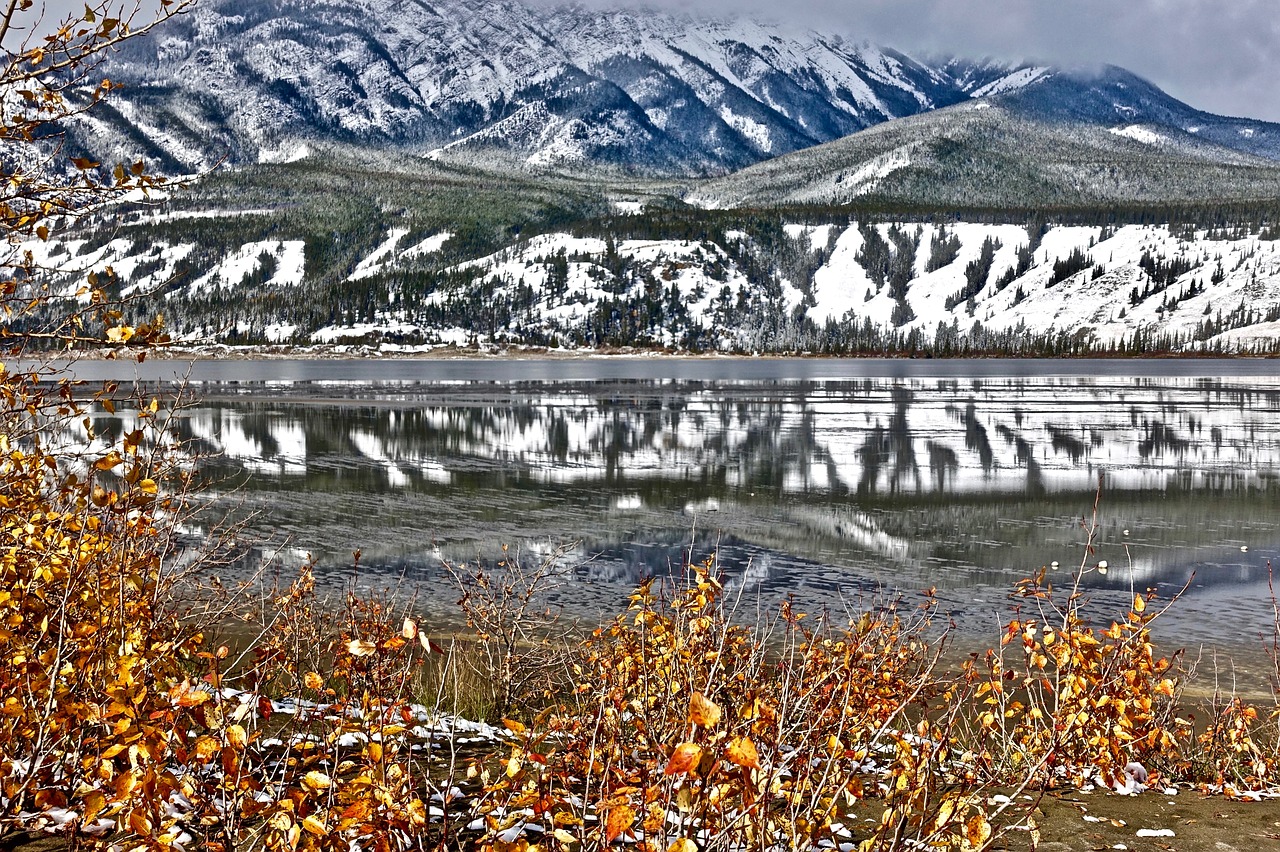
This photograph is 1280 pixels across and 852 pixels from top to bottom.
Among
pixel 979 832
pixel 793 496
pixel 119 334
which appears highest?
pixel 119 334

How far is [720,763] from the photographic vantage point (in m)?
4.45

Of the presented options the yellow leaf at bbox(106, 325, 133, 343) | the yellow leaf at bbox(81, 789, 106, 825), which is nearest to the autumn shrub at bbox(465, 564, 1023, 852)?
the yellow leaf at bbox(81, 789, 106, 825)

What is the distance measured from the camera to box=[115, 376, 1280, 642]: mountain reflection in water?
68.5ft

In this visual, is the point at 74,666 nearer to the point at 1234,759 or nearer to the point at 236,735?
the point at 236,735

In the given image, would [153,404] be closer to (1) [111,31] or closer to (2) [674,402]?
(1) [111,31]

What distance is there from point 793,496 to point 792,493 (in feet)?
1.81

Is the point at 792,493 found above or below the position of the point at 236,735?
below

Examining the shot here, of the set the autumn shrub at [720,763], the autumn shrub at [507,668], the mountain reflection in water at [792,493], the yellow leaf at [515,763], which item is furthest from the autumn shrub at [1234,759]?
the yellow leaf at [515,763]

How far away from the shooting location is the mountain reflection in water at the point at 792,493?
20.9 m

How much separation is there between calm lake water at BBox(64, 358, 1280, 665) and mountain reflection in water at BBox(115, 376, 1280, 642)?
12 centimetres

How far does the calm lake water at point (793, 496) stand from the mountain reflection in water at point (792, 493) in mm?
123

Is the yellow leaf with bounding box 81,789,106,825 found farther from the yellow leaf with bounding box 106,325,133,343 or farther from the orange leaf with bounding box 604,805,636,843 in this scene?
the yellow leaf with bounding box 106,325,133,343

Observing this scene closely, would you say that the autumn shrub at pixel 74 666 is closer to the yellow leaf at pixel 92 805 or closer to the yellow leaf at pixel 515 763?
the yellow leaf at pixel 92 805

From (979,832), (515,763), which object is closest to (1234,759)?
(979,832)
